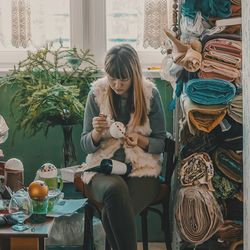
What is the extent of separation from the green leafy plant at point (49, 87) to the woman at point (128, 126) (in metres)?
0.24

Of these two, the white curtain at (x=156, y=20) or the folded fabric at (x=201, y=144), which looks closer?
the folded fabric at (x=201, y=144)

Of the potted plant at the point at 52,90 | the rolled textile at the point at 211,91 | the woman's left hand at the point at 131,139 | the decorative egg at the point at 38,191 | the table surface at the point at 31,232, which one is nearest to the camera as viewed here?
the table surface at the point at 31,232

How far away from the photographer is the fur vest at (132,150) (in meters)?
3.18

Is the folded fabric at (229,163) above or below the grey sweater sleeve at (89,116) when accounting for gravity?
below

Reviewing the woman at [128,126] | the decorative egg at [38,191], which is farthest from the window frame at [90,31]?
the decorative egg at [38,191]

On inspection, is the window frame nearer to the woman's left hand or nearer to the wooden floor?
the woman's left hand

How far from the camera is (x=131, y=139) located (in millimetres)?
3158

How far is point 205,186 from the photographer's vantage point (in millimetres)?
2984

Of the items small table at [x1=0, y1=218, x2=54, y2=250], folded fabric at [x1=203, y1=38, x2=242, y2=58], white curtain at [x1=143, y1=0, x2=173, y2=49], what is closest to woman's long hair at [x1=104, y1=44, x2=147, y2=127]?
folded fabric at [x1=203, y1=38, x2=242, y2=58]

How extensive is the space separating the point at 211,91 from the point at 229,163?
355 millimetres

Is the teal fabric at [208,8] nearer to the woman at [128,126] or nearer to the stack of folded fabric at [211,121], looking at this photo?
the stack of folded fabric at [211,121]

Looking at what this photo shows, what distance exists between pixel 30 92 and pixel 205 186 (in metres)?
1.16

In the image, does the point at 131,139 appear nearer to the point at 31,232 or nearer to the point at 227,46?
the point at 227,46

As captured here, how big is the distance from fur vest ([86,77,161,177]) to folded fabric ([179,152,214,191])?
0.22 metres
